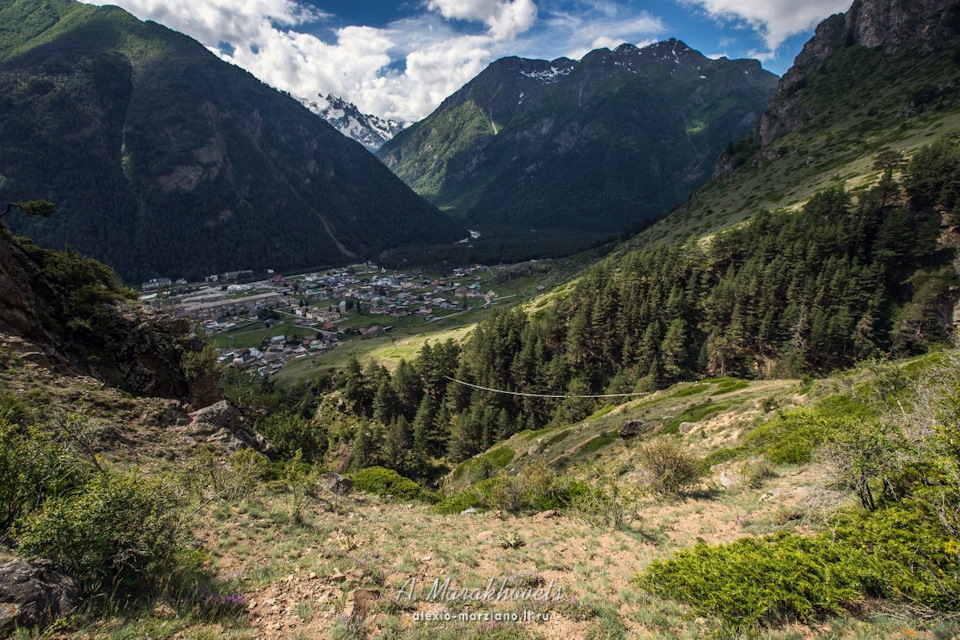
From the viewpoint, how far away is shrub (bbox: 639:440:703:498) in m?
20.5

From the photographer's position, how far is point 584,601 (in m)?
11.1

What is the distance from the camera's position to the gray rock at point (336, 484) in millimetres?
23395

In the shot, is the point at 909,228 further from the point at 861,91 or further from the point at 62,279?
the point at 861,91

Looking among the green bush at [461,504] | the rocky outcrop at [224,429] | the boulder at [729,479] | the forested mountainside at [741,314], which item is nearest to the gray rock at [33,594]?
the rocky outcrop at [224,429]

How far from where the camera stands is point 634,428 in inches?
1441

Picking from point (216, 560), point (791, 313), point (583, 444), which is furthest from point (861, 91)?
point (216, 560)

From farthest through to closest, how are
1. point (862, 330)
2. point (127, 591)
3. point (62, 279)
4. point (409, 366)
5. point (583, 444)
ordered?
point (409, 366)
point (862, 330)
point (583, 444)
point (62, 279)
point (127, 591)

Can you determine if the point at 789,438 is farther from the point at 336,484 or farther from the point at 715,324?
the point at 715,324

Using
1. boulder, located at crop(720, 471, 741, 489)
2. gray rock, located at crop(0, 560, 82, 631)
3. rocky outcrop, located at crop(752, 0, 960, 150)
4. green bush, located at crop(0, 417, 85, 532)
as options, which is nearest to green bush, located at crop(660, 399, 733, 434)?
boulder, located at crop(720, 471, 741, 489)

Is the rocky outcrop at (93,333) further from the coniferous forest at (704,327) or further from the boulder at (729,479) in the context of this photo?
the boulder at (729,479)

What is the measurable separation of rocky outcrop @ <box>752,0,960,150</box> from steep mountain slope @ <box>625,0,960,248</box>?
0.31 meters

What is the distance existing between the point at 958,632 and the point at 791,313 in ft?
199

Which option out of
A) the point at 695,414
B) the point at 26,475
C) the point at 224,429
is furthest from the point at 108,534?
the point at 695,414

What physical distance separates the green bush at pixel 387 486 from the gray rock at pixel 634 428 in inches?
776
